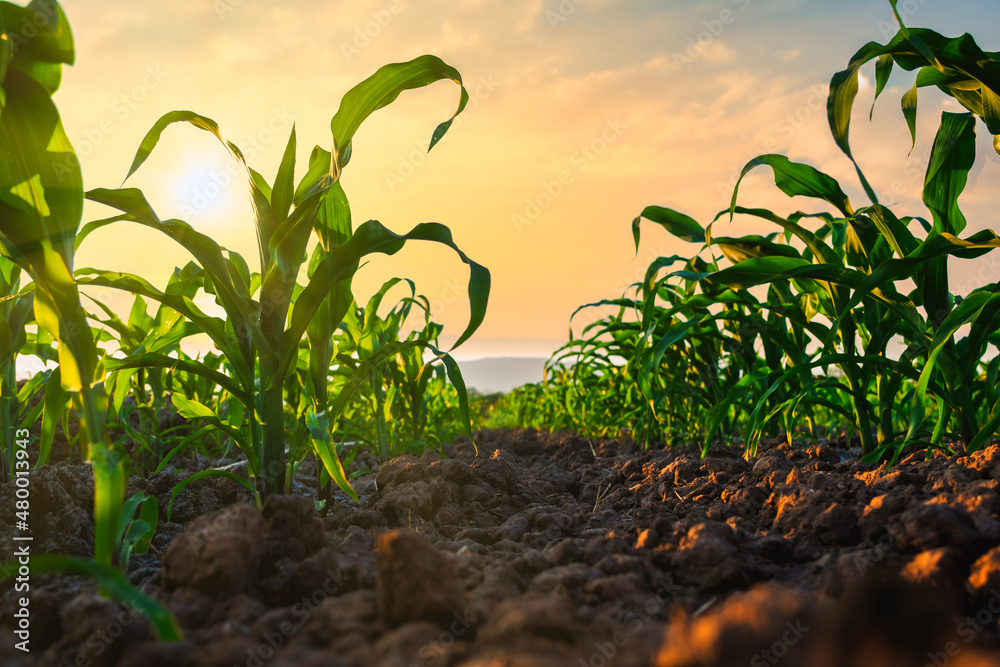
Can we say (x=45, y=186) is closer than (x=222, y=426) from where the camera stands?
Yes

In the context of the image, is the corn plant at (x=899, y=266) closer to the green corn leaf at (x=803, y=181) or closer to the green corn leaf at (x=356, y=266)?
the green corn leaf at (x=803, y=181)

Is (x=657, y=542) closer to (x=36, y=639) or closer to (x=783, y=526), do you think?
(x=783, y=526)

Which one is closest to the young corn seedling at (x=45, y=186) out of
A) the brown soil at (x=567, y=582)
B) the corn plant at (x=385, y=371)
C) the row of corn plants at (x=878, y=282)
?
the brown soil at (x=567, y=582)

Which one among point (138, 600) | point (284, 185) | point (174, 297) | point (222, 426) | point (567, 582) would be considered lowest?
point (567, 582)

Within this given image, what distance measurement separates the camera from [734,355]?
3006mm

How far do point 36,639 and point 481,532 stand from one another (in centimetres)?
86

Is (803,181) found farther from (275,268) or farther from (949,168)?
(275,268)

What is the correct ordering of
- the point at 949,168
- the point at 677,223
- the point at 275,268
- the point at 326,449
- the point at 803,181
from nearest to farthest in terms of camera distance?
the point at 326,449, the point at 275,268, the point at 949,168, the point at 803,181, the point at 677,223

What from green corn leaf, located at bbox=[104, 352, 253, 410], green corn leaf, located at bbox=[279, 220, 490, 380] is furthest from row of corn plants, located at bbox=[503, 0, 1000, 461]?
green corn leaf, located at bbox=[104, 352, 253, 410]

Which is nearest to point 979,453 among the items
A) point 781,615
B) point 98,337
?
point 781,615

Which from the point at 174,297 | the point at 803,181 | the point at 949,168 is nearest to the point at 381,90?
the point at 174,297

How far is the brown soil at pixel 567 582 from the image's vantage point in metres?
0.70

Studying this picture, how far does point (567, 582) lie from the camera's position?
1.00m

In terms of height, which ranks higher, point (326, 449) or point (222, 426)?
point (222, 426)
